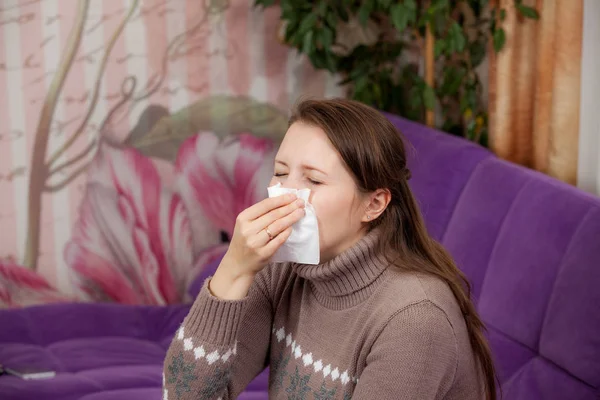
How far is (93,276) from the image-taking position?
2.92 m

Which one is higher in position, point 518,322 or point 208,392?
point 208,392

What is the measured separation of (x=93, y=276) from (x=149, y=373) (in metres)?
0.77

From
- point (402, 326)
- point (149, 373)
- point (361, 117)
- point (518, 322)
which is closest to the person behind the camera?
point (402, 326)

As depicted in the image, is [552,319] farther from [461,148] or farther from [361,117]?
[461,148]

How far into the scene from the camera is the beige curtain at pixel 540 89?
6.49 feet

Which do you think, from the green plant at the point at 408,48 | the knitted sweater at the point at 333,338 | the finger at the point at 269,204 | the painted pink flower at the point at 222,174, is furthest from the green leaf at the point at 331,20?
the finger at the point at 269,204

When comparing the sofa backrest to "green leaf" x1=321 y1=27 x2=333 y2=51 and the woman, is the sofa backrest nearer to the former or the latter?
the woman

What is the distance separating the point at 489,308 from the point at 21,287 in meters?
1.71

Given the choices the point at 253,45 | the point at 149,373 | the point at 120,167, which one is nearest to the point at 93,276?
the point at 120,167

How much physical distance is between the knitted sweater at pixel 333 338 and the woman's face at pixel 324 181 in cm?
4

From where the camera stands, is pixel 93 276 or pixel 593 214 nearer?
pixel 593 214

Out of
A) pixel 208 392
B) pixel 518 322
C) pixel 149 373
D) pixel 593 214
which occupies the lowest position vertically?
pixel 149 373

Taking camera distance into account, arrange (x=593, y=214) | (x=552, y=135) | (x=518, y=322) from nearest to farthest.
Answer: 1. (x=593, y=214)
2. (x=518, y=322)
3. (x=552, y=135)

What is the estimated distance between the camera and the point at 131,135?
2887 mm
